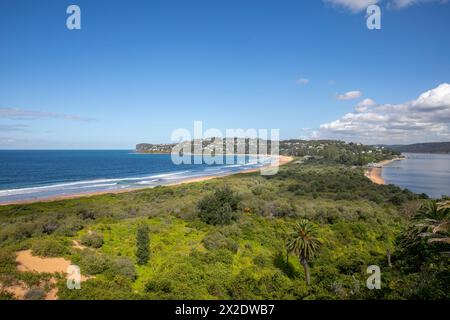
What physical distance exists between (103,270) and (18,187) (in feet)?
197

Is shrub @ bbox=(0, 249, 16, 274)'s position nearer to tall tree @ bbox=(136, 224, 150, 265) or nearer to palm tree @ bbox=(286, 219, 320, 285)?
tall tree @ bbox=(136, 224, 150, 265)

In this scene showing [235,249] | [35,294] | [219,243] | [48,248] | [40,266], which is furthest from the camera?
[219,243]

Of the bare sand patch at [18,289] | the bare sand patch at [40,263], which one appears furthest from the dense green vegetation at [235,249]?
the bare sand patch at [40,263]

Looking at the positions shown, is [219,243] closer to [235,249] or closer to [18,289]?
[235,249]

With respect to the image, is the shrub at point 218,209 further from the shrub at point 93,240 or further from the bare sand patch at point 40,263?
the bare sand patch at point 40,263

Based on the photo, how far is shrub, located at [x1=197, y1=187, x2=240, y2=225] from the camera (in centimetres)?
3412

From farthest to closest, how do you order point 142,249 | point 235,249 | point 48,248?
1. point 235,249
2. point 142,249
3. point 48,248

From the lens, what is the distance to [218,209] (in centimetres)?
3531

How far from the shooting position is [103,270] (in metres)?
20.0

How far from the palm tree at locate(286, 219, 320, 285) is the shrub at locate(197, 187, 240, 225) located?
456 inches

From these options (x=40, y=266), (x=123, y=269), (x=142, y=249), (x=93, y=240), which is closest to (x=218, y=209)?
(x=142, y=249)

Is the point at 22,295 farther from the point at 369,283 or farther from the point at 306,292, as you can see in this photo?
the point at 369,283

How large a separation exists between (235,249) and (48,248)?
14407mm
